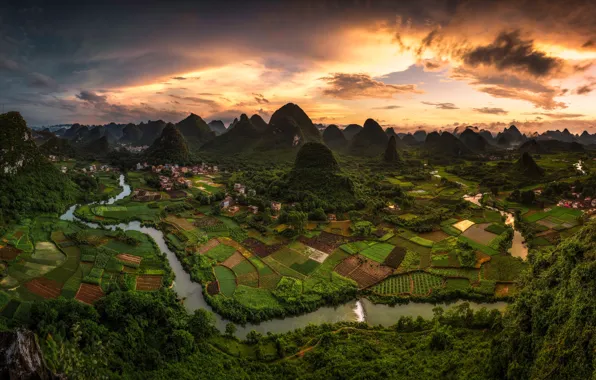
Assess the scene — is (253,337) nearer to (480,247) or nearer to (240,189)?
(480,247)

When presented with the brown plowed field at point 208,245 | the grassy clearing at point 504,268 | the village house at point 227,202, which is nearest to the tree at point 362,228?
the grassy clearing at point 504,268

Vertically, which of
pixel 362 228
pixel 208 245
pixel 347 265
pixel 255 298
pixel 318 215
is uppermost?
pixel 318 215

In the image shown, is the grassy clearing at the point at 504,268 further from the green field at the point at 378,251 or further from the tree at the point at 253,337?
the tree at the point at 253,337

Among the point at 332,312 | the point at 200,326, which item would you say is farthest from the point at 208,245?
the point at 332,312

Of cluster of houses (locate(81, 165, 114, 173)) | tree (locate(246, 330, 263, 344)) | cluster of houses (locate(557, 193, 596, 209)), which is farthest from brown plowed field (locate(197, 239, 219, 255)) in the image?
cluster of houses (locate(81, 165, 114, 173))

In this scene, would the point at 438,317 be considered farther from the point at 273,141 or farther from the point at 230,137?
the point at 230,137

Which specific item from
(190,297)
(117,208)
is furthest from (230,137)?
(190,297)
